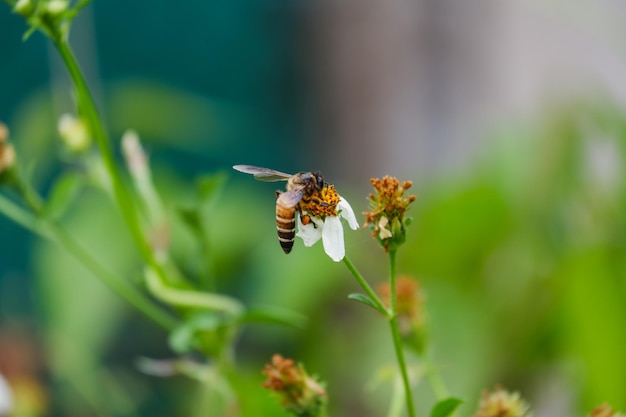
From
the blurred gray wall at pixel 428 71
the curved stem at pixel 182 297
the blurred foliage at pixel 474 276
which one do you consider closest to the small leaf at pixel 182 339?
the curved stem at pixel 182 297

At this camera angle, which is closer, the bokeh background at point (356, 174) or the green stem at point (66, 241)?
the green stem at point (66, 241)

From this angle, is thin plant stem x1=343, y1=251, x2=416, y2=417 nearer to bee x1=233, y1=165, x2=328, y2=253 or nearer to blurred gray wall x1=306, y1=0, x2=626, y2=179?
bee x1=233, y1=165, x2=328, y2=253

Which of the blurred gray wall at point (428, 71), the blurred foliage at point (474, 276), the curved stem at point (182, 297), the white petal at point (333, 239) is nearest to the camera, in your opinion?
the white petal at point (333, 239)

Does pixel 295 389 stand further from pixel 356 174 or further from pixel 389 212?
pixel 356 174

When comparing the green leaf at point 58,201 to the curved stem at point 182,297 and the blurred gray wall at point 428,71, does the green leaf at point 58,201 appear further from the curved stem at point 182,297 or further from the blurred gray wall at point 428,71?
the blurred gray wall at point 428,71

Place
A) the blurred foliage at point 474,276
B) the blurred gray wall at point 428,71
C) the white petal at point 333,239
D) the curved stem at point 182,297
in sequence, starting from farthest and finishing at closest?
1. the blurred gray wall at point 428,71
2. the blurred foliage at point 474,276
3. the curved stem at point 182,297
4. the white petal at point 333,239

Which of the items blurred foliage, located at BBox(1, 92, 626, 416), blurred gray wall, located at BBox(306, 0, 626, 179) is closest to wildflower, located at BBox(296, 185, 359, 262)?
blurred foliage, located at BBox(1, 92, 626, 416)
